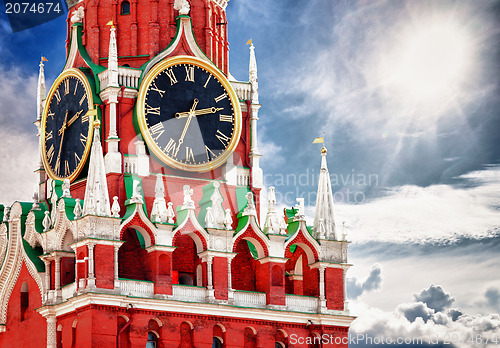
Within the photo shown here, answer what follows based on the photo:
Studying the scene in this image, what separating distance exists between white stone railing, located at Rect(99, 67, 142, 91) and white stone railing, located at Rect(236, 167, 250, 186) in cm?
452

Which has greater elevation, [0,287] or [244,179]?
[244,179]

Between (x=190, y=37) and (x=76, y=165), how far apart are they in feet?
19.0

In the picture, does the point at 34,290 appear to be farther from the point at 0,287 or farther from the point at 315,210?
the point at 315,210

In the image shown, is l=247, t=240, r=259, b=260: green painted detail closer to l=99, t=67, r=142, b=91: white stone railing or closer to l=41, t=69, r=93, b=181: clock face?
l=41, t=69, r=93, b=181: clock face

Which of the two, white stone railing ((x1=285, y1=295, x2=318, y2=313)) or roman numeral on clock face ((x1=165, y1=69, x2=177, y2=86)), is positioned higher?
roman numeral on clock face ((x1=165, y1=69, x2=177, y2=86))

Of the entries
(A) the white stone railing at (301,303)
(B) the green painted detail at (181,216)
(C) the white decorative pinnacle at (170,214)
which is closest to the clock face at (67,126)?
(C) the white decorative pinnacle at (170,214)

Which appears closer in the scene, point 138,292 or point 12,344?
point 138,292

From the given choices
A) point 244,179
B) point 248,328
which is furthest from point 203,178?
point 248,328

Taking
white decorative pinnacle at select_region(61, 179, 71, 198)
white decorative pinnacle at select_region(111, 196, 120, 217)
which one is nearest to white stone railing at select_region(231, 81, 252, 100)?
white decorative pinnacle at select_region(61, 179, 71, 198)

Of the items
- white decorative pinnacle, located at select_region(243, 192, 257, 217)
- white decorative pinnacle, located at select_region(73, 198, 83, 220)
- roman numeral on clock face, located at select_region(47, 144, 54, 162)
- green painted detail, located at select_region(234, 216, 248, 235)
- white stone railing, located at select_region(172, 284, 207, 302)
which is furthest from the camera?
roman numeral on clock face, located at select_region(47, 144, 54, 162)

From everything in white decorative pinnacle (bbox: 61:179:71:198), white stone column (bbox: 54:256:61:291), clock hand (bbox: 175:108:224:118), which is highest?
clock hand (bbox: 175:108:224:118)

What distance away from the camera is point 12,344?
5381 cm

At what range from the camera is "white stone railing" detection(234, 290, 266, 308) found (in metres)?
51.9

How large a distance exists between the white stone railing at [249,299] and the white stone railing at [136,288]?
299 centimetres
